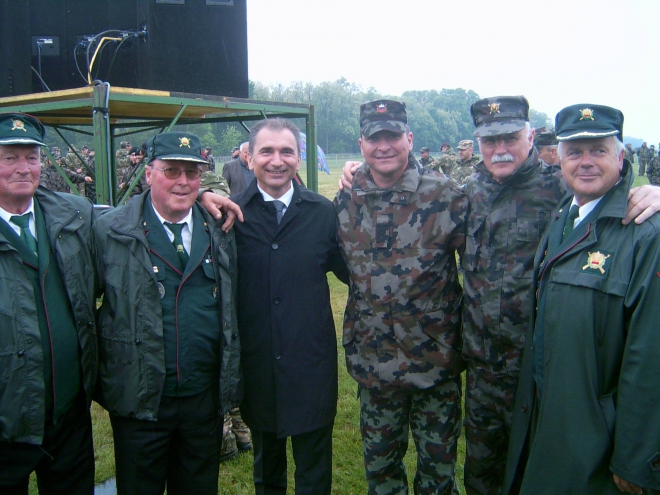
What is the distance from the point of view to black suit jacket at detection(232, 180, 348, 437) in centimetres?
278

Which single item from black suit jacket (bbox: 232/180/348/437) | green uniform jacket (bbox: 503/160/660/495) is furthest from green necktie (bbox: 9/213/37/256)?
green uniform jacket (bbox: 503/160/660/495)

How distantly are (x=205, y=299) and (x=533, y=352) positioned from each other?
5.15ft

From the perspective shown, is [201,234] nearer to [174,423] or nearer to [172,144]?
[172,144]

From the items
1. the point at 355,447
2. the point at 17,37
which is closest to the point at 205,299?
the point at 355,447

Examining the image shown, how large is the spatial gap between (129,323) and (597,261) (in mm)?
2059

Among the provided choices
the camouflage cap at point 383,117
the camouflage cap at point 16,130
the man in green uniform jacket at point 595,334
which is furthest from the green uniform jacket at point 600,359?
the camouflage cap at point 16,130

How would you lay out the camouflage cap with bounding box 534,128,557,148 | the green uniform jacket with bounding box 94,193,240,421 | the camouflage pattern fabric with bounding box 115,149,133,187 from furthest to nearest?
the camouflage pattern fabric with bounding box 115,149,133,187 → the camouflage cap with bounding box 534,128,557,148 → the green uniform jacket with bounding box 94,193,240,421

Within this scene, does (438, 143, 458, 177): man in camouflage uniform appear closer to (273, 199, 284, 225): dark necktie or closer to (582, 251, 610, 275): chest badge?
(273, 199, 284, 225): dark necktie

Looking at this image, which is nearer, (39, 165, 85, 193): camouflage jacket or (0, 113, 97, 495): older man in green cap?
(0, 113, 97, 495): older man in green cap

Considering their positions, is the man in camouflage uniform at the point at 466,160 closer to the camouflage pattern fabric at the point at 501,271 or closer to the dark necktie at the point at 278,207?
the camouflage pattern fabric at the point at 501,271

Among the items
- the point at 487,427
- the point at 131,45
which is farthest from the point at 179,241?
the point at 131,45

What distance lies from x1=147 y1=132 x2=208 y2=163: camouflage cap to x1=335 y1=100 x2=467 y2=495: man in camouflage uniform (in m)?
0.92

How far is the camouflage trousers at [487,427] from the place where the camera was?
2727 mm

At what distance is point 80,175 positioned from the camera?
11.9 metres
